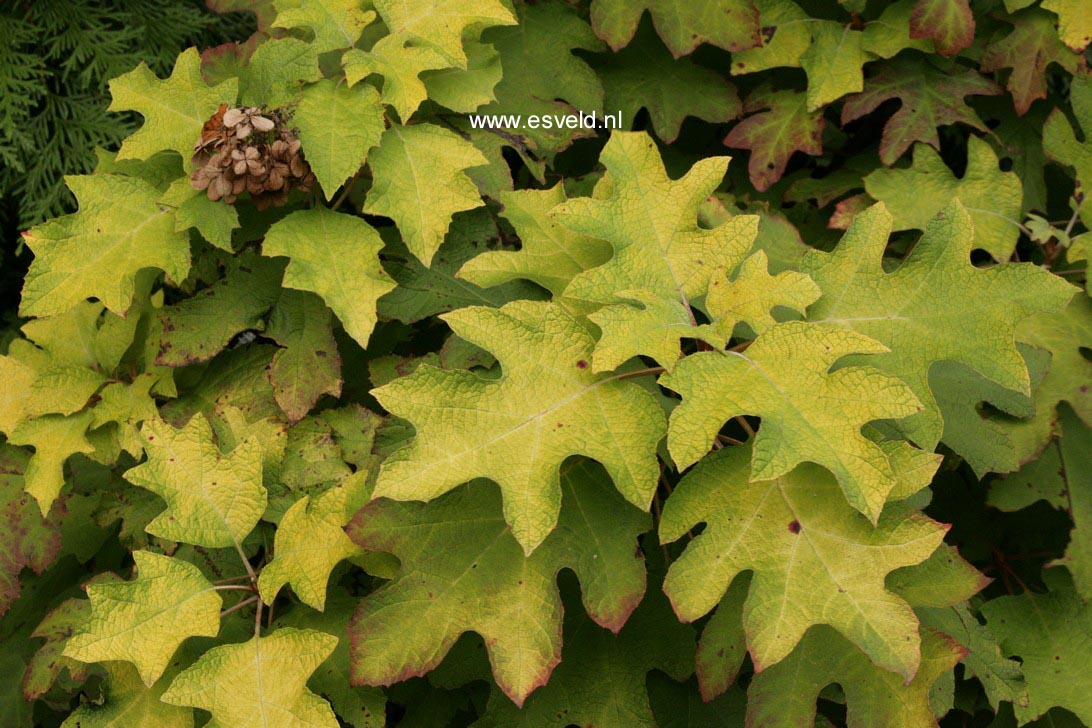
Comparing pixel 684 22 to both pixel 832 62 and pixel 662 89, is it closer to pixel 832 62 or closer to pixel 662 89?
pixel 662 89

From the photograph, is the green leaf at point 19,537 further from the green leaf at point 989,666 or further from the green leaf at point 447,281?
the green leaf at point 989,666

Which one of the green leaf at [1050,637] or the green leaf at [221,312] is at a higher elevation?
the green leaf at [221,312]

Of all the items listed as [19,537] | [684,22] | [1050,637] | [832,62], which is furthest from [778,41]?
[19,537]

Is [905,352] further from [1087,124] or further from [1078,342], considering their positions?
[1087,124]

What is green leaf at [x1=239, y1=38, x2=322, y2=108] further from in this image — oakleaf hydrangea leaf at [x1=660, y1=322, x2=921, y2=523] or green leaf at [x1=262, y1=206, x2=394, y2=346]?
oakleaf hydrangea leaf at [x1=660, y1=322, x2=921, y2=523]

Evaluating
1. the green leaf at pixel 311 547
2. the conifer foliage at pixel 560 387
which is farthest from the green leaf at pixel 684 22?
the green leaf at pixel 311 547

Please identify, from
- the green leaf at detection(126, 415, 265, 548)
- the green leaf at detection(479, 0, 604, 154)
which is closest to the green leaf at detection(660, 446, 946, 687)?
the green leaf at detection(126, 415, 265, 548)
